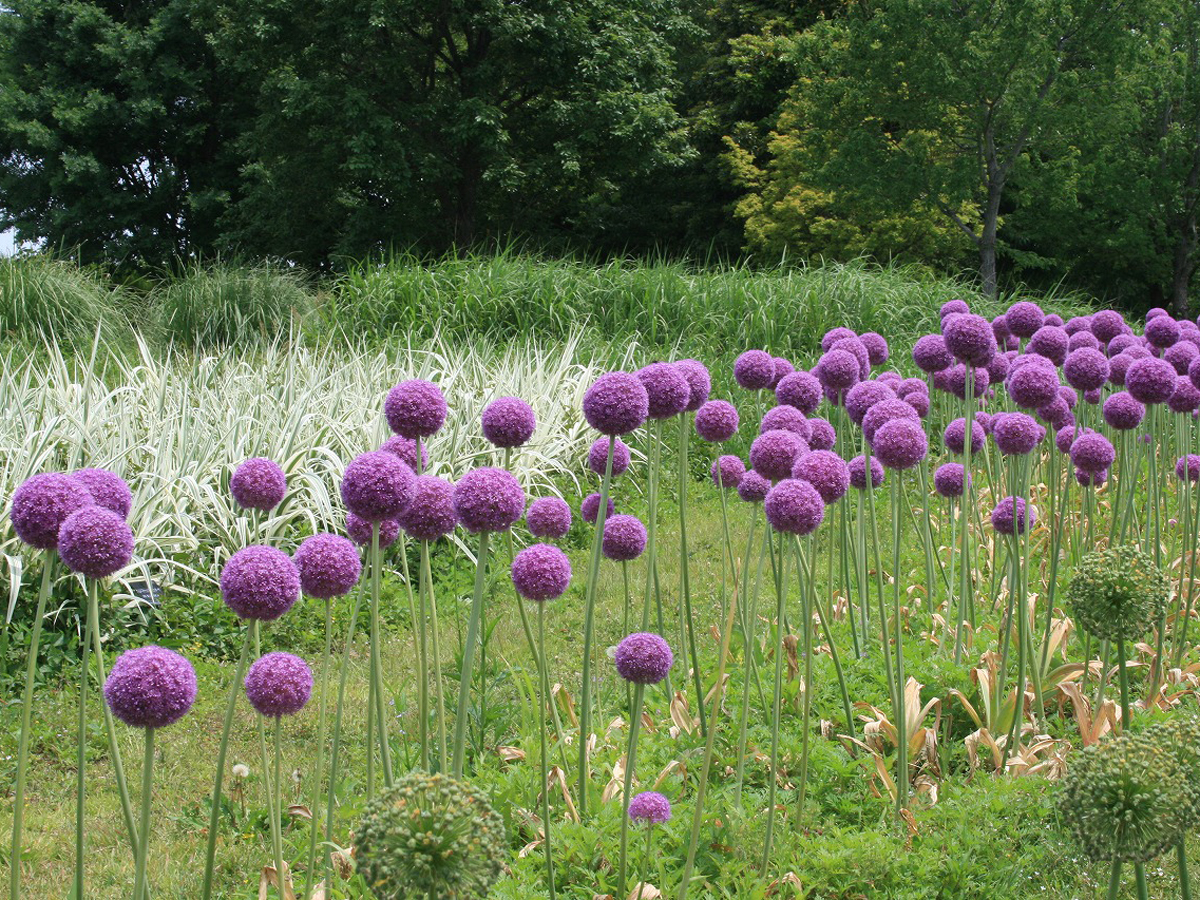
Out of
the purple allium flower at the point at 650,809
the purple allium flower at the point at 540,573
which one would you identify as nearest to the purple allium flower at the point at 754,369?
the purple allium flower at the point at 540,573

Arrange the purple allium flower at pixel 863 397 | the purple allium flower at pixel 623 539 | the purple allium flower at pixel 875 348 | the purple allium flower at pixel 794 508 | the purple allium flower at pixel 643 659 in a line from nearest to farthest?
1. the purple allium flower at pixel 643 659
2. the purple allium flower at pixel 794 508
3. the purple allium flower at pixel 623 539
4. the purple allium flower at pixel 863 397
5. the purple allium flower at pixel 875 348

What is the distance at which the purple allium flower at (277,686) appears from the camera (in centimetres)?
175

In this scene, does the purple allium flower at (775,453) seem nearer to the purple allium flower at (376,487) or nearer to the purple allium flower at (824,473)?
the purple allium flower at (824,473)

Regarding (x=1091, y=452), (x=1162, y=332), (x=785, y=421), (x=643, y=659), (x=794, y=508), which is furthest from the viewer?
(x=1162, y=332)

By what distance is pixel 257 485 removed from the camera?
6.72 feet

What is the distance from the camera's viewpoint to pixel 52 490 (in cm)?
173

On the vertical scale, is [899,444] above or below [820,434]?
above

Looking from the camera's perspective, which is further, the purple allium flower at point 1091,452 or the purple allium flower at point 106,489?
the purple allium flower at point 1091,452

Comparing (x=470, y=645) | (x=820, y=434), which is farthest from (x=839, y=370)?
(x=470, y=645)

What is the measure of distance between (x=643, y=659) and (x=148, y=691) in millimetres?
888

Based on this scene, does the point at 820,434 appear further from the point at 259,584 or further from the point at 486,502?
the point at 259,584

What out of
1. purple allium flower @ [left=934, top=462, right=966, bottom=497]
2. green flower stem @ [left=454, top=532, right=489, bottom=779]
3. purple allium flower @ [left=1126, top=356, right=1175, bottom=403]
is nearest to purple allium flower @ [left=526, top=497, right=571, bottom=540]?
green flower stem @ [left=454, top=532, right=489, bottom=779]

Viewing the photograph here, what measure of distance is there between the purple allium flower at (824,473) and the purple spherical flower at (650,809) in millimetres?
783

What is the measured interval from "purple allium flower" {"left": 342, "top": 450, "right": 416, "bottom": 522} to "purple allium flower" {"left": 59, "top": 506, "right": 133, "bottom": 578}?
370 millimetres
